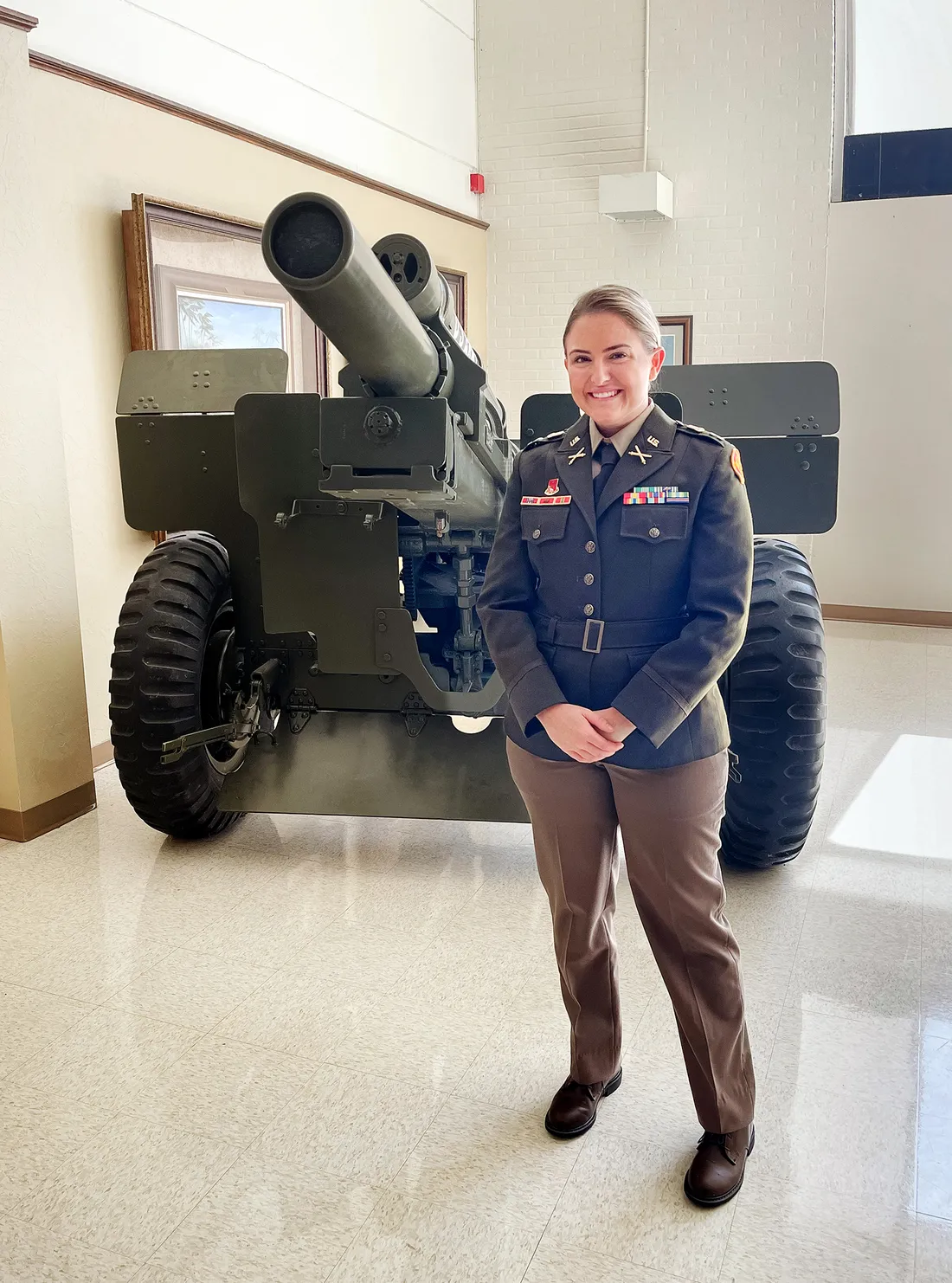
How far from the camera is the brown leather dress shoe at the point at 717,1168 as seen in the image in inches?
70.8

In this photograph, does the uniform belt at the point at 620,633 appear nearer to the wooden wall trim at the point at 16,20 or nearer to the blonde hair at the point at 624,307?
the blonde hair at the point at 624,307

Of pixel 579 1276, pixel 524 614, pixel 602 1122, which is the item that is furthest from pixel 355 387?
pixel 579 1276

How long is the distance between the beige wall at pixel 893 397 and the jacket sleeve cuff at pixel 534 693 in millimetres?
5487

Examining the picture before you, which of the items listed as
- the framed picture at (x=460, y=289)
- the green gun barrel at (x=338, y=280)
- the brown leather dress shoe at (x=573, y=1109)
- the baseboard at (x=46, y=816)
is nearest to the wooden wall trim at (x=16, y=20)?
the green gun barrel at (x=338, y=280)

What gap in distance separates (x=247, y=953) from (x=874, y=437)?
17.3 ft

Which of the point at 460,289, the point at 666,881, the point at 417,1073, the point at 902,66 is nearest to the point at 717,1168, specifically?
the point at 666,881

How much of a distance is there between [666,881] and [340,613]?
1.52 m

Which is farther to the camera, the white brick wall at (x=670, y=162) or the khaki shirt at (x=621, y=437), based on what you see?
the white brick wall at (x=670, y=162)

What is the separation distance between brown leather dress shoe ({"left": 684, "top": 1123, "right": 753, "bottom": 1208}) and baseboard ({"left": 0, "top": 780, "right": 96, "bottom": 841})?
2357mm

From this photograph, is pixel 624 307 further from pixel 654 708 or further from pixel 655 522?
pixel 654 708

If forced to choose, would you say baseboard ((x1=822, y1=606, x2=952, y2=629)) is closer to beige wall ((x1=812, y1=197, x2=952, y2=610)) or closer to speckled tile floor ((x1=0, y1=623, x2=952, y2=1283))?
beige wall ((x1=812, y1=197, x2=952, y2=610))

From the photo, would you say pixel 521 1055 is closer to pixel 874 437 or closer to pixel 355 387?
pixel 355 387

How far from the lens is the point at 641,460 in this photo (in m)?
1.69

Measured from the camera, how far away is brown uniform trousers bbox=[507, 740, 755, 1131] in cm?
172
